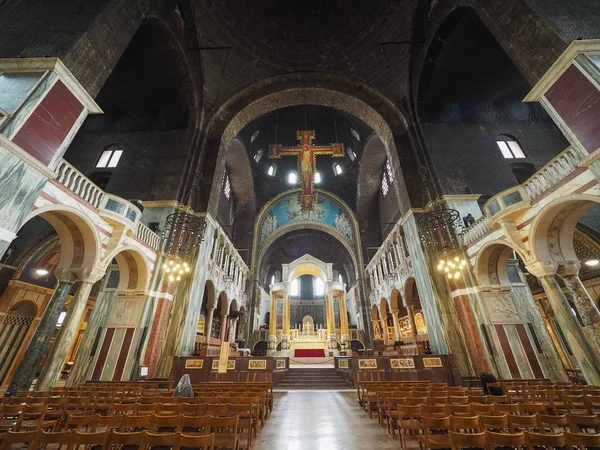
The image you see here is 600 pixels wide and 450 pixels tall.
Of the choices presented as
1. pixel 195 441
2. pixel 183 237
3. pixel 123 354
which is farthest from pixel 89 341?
pixel 195 441

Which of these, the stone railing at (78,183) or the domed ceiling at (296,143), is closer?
the stone railing at (78,183)

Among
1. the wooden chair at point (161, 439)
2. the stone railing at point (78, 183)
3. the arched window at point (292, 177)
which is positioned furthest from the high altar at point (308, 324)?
the wooden chair at point (161, 439)

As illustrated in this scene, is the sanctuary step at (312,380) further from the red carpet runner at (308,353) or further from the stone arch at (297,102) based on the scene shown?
the stone arch at (297,102)

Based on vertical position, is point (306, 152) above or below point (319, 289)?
above

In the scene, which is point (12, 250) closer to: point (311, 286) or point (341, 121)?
point (341, 121)

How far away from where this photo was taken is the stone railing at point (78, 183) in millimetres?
7316

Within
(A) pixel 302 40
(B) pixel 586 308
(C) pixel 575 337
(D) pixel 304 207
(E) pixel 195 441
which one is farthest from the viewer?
(D) pixel 304 207

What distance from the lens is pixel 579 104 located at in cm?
676

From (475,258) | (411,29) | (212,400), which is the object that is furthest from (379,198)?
(212,400)

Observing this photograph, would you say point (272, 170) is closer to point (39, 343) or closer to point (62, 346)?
point (62, 346)

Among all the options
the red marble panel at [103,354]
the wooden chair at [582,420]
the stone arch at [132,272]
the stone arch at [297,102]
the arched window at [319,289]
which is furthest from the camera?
the arched window at [319,289]

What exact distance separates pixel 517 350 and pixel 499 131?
12946 millimetres

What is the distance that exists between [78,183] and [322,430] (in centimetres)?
944

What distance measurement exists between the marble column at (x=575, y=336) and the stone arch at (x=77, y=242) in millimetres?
14289
